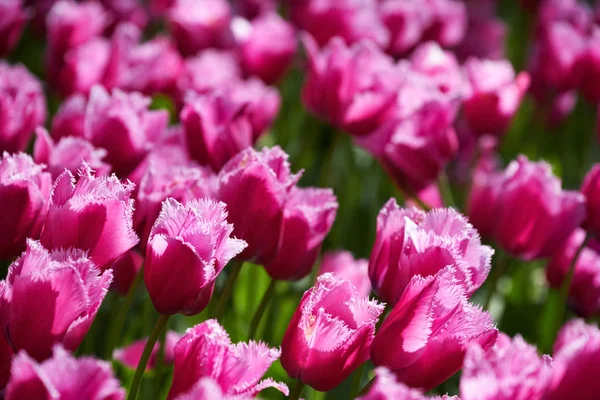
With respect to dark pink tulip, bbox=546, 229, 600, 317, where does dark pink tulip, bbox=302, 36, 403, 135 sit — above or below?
above

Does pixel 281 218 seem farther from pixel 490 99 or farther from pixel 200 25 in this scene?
pixel 200 25

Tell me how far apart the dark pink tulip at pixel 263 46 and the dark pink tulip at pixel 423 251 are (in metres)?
0.70

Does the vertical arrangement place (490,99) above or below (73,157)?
below

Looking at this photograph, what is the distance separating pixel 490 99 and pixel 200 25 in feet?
1.76

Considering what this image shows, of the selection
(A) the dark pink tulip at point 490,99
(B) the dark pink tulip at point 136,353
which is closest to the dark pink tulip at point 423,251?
(B) the dark pink tulip at point 136,353

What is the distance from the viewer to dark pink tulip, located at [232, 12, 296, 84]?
133 centimetres

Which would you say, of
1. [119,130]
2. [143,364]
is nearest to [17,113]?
[119,130]

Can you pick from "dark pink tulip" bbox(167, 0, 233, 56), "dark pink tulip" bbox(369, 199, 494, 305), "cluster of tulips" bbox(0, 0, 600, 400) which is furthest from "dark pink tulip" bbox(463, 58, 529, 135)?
"dark pink tulip" bbox(369, 199, 494, 305)

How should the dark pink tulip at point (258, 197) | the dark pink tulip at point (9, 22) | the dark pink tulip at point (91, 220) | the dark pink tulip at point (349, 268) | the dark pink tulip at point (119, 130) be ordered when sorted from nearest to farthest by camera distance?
1. the dark pink tulip at point (91, 220)
2. the dark pink tulip at point (258, 197)
3. the dark pink tulip at point (119, 130)
4. the dark pink tulip at point (349, 268)
5. the dark pink tulip at point (9, 22)

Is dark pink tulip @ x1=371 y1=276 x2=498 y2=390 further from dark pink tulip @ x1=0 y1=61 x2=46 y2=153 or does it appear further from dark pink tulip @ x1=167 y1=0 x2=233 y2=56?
dark pink tulip @ x1=167 y1=0 x2=233 y2=56

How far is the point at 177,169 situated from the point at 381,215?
0.18 metres

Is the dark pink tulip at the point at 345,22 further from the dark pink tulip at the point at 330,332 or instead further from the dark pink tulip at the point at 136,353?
the dark pink tulip at the point at 330,332

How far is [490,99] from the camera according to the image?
1.21 m

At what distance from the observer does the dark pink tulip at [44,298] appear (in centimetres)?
49
